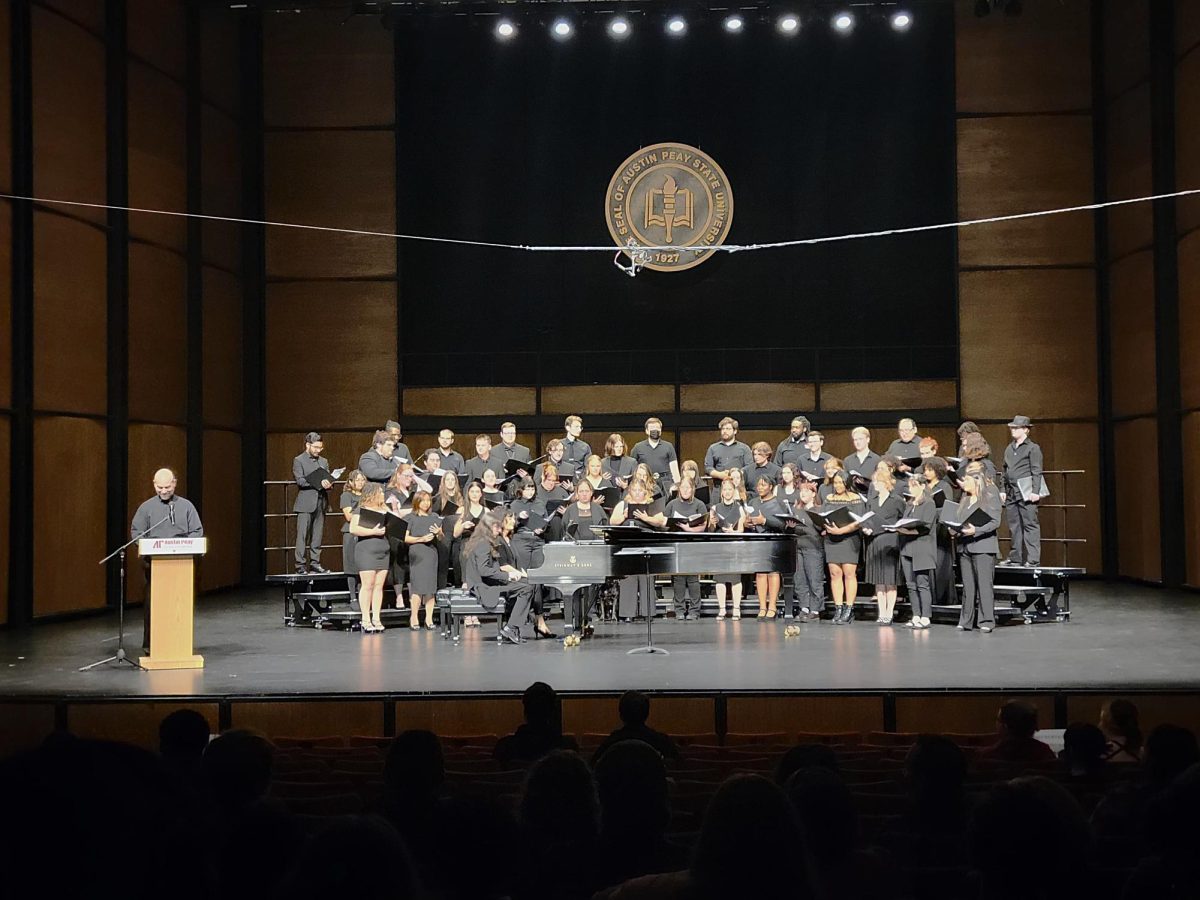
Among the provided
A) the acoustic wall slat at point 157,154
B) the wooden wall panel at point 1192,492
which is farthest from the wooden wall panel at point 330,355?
the wooden wall panel at point 1192,492

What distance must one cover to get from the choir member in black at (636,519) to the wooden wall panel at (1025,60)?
788cm

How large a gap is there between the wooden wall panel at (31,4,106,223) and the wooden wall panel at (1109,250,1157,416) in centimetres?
1219

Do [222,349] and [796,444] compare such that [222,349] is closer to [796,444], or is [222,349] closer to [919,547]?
[796,444]

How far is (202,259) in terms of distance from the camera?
596 inches

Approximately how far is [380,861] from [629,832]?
143cm

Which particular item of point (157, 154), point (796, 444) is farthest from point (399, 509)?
point (157, 154)

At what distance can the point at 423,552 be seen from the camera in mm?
11188

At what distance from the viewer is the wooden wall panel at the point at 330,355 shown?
16.4 metres

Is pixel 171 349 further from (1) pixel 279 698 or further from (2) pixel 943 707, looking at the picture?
(2) pixel 943 707

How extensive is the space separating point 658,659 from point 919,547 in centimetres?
331

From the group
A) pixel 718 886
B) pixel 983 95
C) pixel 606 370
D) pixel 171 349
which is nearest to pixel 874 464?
pixel 606 370

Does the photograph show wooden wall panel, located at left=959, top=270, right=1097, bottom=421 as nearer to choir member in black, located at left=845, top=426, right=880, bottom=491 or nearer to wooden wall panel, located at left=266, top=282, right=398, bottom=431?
choir member in black, located at left=845, top=426, right=880, bottom=491

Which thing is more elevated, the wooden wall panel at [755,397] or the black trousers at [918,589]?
the wooden wall panel at [755,397]

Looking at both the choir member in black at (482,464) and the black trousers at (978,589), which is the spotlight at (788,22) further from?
the black trousers at (978,589)
